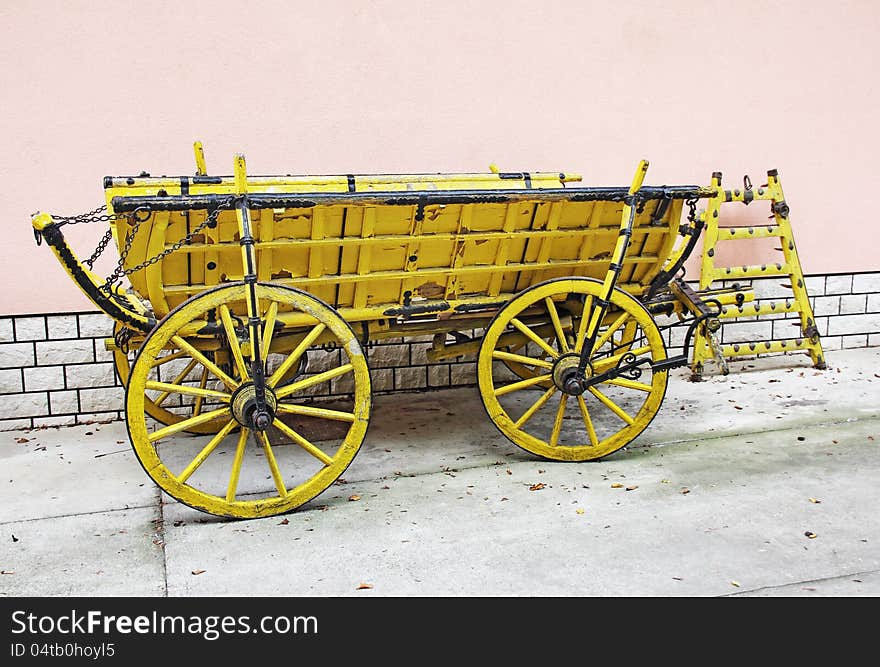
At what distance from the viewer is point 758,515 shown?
3326 mm

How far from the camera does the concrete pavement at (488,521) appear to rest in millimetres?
2854

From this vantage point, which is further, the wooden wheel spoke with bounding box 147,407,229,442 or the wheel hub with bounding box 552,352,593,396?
the wheel hub with bounding box 552,352,593,396

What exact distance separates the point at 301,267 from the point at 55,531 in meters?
1.39

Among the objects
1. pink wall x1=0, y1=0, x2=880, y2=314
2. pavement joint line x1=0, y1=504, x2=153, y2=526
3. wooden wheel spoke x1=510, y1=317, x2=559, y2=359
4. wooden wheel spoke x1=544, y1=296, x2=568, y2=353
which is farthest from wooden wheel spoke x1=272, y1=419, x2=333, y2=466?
pink wall x1=0, y1=0, x2=880, y2=314

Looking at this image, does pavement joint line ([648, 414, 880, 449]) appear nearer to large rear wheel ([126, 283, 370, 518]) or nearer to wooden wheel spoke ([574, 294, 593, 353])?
wooden wheel spoke ([574, 294, 593, 353])

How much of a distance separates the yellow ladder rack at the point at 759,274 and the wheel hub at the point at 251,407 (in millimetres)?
2988

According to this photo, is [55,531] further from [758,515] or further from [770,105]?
[770,105]

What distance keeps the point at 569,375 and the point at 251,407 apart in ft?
4.58

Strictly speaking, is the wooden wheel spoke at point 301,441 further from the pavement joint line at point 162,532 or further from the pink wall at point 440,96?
the pink wall at point 440,96

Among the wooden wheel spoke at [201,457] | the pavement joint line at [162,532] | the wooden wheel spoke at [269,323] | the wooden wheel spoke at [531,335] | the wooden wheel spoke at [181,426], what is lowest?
the pavement joint line at [162,532]

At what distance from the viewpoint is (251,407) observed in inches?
132

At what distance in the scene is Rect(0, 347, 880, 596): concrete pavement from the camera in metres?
2.85

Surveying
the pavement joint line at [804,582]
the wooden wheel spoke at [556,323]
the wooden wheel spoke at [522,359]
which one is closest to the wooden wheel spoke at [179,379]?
the wooden wheel spoke at [522,359]

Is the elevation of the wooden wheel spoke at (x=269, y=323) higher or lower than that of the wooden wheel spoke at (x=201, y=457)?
higher
